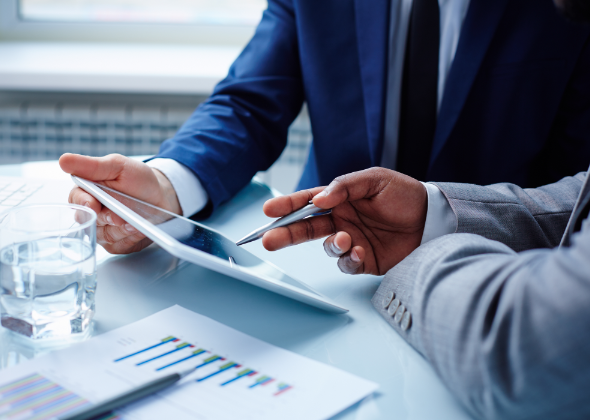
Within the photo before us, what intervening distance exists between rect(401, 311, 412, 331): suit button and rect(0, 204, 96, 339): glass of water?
30 centimetres

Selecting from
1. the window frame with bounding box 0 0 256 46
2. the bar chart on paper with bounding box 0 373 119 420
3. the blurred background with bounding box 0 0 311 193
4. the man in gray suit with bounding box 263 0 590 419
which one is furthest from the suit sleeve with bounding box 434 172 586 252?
the window frame with bounding box 0 0 256 46

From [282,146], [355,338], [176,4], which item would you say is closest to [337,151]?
[282,146]

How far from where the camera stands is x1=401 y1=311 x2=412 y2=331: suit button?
484 millimetres

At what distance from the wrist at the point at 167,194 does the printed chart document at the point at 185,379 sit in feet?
0.91

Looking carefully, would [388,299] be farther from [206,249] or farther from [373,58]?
[373,58]

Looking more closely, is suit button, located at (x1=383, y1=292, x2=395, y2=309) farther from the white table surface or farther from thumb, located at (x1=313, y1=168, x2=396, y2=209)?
thumb, located at (x1=313, y1=168, x2=396, y2=209)

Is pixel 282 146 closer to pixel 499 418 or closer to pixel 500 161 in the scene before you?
pixel 500 161

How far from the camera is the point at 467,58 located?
A: 0.95m

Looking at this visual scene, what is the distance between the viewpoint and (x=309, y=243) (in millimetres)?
718

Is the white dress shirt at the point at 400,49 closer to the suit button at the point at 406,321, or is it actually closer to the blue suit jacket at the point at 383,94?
the blue suit jacket at the point at 383,94

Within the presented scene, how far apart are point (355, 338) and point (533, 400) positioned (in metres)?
0.18

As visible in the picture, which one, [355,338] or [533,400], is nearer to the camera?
[533,400]

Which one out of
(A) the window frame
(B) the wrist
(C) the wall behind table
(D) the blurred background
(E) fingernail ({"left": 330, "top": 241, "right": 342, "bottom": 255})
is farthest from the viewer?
(A) the window frame

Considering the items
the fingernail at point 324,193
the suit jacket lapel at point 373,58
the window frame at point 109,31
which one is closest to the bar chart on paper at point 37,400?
the fingernail at point 324,193
